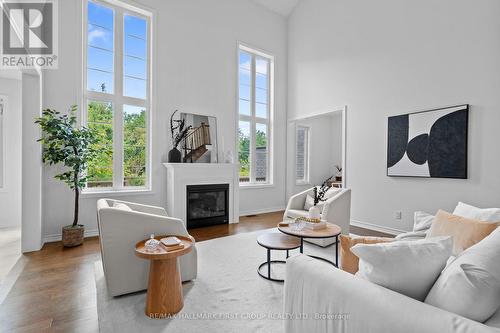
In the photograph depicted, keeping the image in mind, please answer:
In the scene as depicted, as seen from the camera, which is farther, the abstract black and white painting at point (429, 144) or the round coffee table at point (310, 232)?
the abstract black and white painting at point (429, 144)

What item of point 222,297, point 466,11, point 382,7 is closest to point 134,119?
point 222,297

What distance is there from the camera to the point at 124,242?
Result: 221cm

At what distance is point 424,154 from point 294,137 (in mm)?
3064

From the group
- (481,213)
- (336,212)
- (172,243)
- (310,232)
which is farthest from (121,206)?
(481,213)

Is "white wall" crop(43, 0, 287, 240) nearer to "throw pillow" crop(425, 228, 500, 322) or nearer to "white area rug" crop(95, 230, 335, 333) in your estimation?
"white area rug" crop(95, 230, 335, 333)

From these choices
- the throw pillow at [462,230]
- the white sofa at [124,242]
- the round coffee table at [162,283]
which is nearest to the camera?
the throw pillow at [462,230]

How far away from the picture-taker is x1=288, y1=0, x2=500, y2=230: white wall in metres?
3.45

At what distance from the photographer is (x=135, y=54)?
459 centimetres

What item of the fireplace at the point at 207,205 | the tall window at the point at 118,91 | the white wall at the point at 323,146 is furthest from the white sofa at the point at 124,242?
the white wall at the point at 323,146

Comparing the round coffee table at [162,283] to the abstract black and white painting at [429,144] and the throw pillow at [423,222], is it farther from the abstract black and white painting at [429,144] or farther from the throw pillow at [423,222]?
the abstract black and white painting at [429,144]

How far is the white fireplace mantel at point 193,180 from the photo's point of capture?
4.53 m

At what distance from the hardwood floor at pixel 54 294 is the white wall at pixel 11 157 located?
1.71 meters

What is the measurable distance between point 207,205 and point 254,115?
241cm

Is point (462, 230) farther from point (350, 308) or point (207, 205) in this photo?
point (207, 205)
